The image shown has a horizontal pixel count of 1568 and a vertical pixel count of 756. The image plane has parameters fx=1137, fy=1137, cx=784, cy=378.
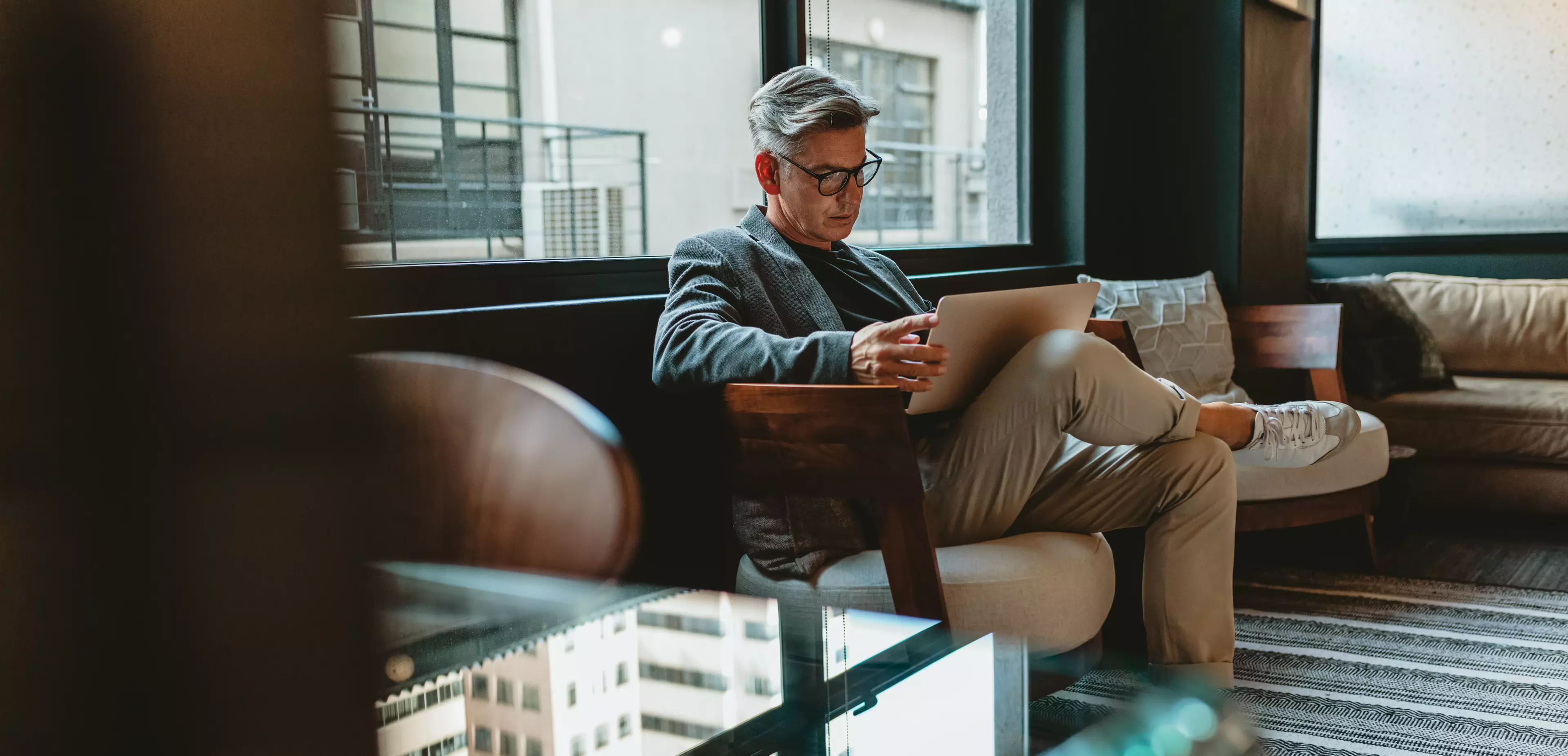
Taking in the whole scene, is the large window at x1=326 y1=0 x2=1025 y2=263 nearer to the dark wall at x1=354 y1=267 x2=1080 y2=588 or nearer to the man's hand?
the dark wall at x1=354 y1=267 x2=1080 y2=588

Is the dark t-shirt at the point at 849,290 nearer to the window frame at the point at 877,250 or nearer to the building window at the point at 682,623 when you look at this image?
the window frame at the point at 877,250

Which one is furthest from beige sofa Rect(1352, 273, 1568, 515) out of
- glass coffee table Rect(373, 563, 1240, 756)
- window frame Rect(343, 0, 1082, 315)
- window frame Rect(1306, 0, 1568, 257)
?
glass coffee table Rect(373, 563, 1240, 756)

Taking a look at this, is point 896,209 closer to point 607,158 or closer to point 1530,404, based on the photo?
point 607,158

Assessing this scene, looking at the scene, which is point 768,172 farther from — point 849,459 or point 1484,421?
point 1484,421

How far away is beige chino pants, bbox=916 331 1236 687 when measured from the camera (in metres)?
1.79

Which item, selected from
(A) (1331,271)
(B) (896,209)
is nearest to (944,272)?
(B) (896,209)

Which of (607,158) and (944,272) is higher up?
(607,158)

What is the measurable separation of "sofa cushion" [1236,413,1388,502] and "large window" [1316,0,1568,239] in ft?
7.15

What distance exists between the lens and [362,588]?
0.28 m

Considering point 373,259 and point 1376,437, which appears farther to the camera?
point 1376,437

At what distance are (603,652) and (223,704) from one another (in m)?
0.53

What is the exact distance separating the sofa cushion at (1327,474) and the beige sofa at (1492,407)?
1.34 ft

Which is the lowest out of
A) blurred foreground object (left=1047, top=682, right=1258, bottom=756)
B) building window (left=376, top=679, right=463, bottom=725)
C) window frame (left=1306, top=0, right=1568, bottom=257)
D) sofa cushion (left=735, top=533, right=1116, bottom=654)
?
sofa cushion (left=735, top=533, right=1116, bottom=654)

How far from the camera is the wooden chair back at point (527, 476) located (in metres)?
0.53
